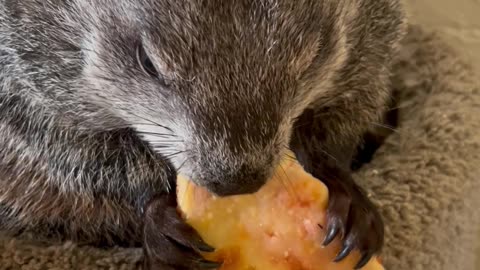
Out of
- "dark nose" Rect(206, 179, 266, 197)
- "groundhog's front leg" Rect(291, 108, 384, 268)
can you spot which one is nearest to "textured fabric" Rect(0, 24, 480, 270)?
"groundhog's front leg" Rect(291, 108, 384, 268)

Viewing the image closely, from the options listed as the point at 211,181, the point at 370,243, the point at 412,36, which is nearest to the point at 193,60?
the point at 211,181

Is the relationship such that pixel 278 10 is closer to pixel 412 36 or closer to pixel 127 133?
pixel 127 133

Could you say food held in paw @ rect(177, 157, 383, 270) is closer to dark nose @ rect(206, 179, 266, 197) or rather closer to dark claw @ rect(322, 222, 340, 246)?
dark claw @ rect(322, 222, 340, 246)

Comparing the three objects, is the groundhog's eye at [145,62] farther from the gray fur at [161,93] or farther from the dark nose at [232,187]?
the dark nose at [232,187]

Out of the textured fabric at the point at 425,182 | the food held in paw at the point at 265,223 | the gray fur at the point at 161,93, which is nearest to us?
the gray fur at the point at 161,93

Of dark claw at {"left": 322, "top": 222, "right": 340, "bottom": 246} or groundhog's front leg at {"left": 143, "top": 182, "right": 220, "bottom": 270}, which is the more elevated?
dark claw at {"left": 322, "top": 222, "right": 340, "bottom": 246}

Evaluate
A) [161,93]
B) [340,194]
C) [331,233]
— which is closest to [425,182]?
[340,194]

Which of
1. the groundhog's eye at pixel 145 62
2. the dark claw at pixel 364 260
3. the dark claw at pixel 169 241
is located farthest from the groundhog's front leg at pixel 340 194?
the groundhog's eye at pixel 145 62
